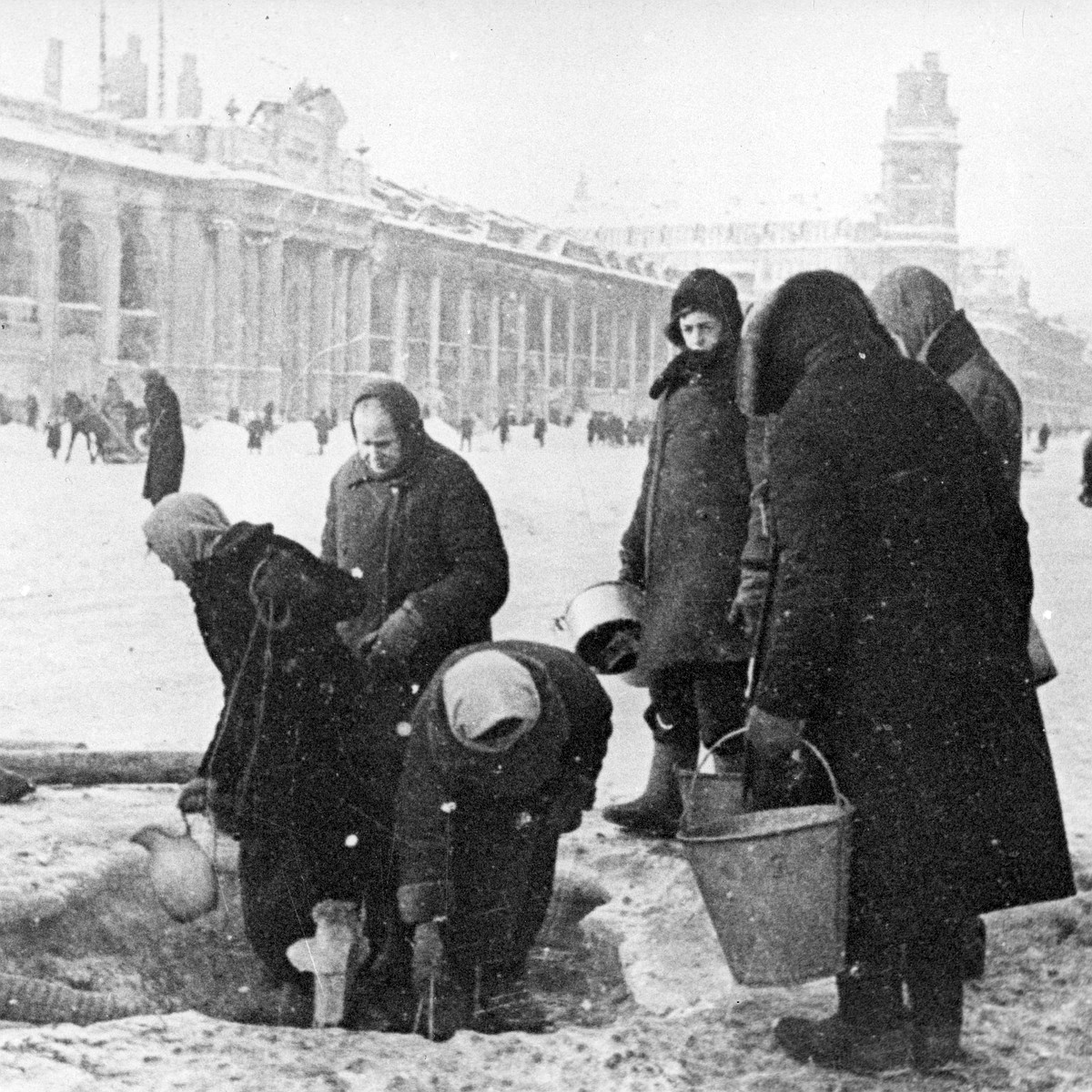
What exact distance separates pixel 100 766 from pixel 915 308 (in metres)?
3.17

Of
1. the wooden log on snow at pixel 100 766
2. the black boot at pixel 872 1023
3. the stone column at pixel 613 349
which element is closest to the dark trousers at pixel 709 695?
the black boot at pixel 872 1023

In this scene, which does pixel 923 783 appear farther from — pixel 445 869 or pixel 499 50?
pixel 499 50

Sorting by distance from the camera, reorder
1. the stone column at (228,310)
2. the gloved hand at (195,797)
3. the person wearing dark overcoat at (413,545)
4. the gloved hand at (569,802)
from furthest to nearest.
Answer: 1. the stone column at (228,310)
2. the person wearing dark overcoat at (413,545)
3. the gloved hand at (195,797)
4. the gloved hand at (569,802)

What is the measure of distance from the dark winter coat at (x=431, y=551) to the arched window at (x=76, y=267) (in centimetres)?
221

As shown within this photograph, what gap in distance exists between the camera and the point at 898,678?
2.74 metres

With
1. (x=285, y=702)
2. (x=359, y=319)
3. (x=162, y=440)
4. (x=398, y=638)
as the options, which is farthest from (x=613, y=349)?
(x=285, y=702)

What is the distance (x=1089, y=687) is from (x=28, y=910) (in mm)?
4151

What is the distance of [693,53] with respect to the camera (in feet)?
16.5

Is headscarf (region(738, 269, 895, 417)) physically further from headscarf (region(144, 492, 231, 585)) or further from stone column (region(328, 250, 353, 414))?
stone column (region(328, 250, 353, 414))

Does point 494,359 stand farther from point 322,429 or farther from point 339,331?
point 322,429

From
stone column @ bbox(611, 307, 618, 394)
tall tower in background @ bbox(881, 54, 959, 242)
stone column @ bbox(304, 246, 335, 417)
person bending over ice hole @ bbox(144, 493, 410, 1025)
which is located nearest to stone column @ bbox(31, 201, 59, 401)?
stone column @ bbox(304, 246, 335, 417)

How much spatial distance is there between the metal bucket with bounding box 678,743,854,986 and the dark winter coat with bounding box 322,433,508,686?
45.0 inches

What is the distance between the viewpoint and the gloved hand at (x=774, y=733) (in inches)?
107

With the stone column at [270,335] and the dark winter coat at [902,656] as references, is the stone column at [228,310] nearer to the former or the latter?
the stone column at [270,335]
